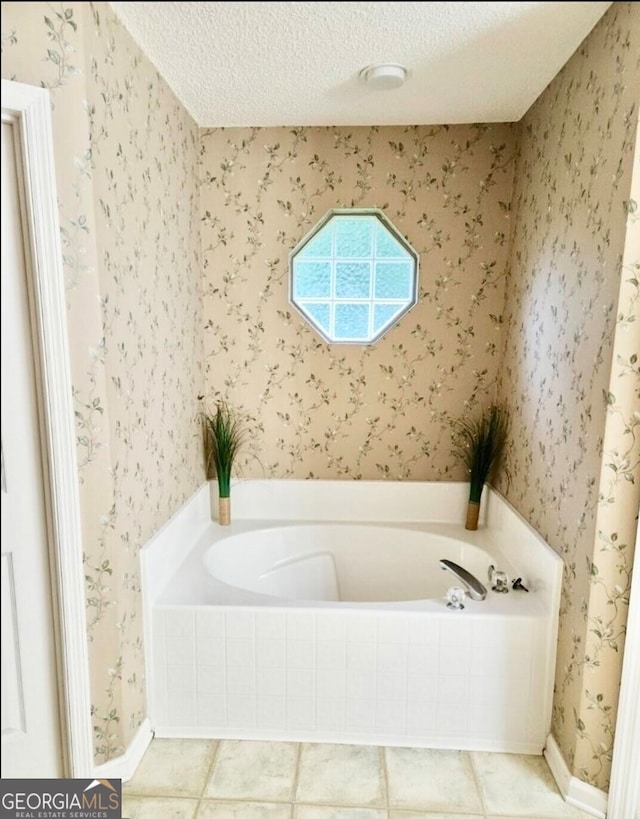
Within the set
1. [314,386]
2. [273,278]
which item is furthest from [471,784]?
[273,278]

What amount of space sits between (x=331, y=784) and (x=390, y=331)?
176cm

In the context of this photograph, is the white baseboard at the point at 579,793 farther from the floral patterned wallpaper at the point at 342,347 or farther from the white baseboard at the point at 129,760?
the white baseboard at the point at 129,760

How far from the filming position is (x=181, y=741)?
5.61 ft

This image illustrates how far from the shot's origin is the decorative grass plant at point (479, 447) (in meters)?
2.29

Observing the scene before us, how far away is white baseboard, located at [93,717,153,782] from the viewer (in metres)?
1.48

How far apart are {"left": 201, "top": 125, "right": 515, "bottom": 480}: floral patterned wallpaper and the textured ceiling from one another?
170 millimetres

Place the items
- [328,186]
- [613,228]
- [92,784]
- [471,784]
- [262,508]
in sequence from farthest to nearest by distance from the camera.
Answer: [262,508] < [328,186] < [471,784] < [613,228] < [92,784]

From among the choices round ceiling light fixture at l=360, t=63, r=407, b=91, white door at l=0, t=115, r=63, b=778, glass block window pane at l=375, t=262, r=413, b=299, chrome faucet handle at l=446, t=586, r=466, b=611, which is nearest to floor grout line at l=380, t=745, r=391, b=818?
chrome faucet handle at l=446, t=586, r=466, b=611

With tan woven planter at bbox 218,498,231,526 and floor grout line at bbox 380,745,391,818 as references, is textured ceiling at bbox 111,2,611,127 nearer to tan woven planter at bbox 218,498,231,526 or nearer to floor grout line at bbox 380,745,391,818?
tan woven planter at bbox 218,498,231,526

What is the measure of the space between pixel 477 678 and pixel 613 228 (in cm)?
145

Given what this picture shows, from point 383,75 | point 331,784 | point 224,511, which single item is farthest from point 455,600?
point 383,75

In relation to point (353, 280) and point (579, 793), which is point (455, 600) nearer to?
point (579, 793)

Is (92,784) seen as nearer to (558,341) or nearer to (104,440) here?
(104,440)

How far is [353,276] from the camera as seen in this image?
92.4 inches
